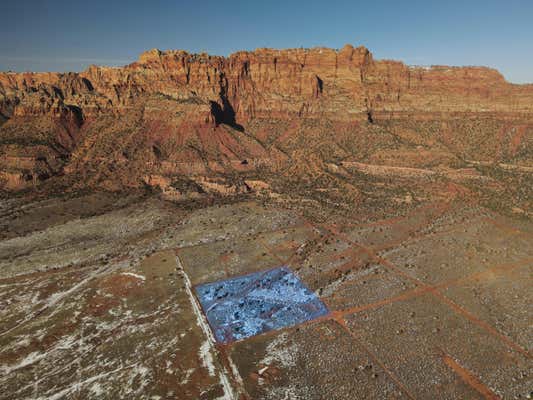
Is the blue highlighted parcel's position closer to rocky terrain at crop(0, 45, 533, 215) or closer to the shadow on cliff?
rocky terrain at crop(0, 45, 533, 215)

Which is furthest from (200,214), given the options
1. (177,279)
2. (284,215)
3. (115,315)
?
(115,315)

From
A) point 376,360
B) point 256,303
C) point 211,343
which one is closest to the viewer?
point 376,360

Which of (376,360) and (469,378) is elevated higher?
(469,378)

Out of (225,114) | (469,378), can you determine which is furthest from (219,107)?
(469,378)

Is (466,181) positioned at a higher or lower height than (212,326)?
higher

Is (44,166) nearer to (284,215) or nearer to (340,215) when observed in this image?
(284,215)

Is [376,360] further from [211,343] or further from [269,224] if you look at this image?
[269,224]
